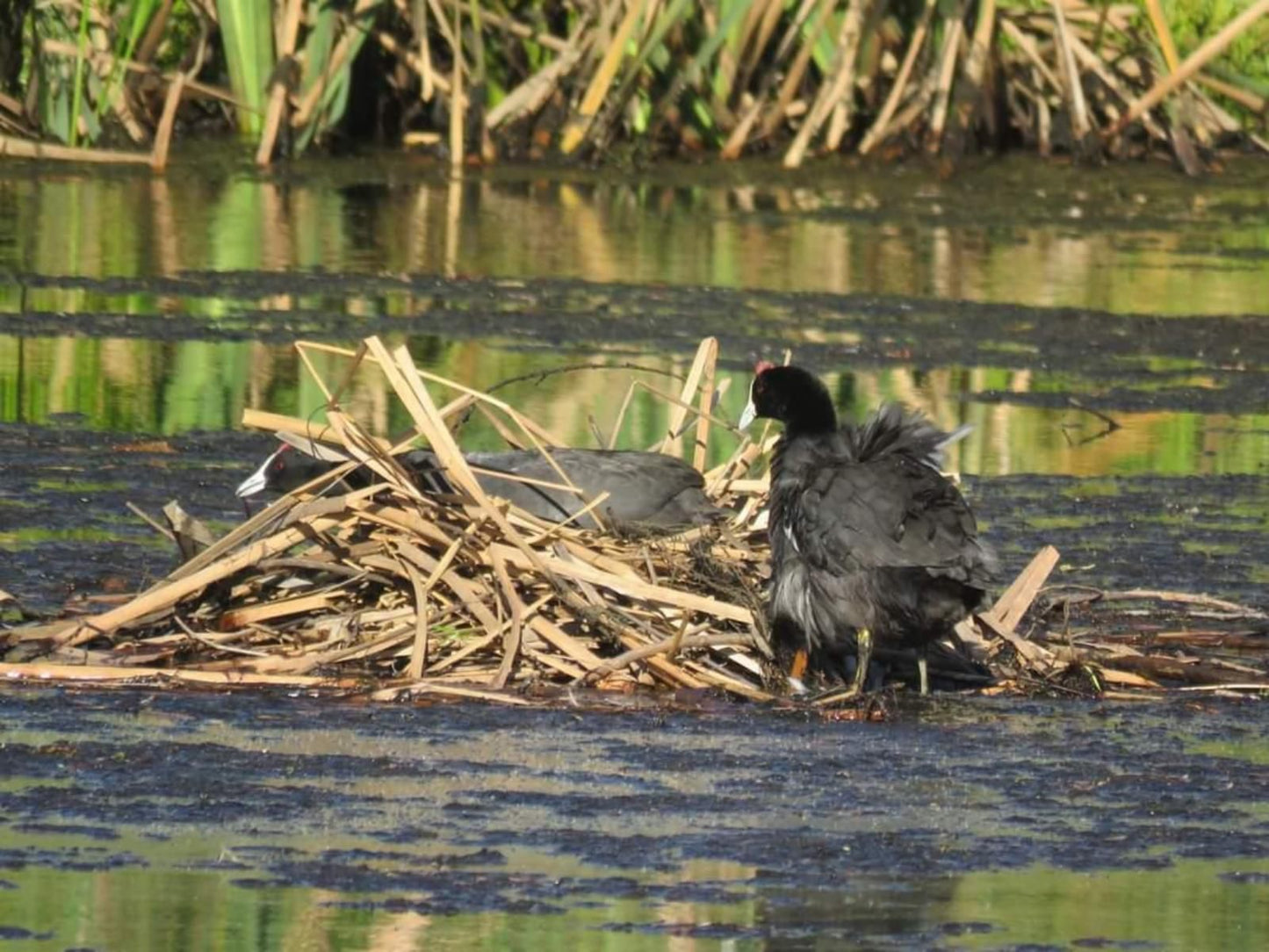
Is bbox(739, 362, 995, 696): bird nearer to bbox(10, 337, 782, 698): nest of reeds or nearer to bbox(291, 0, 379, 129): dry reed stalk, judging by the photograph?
bbox(10, 337, 782, 698): nest of reeds

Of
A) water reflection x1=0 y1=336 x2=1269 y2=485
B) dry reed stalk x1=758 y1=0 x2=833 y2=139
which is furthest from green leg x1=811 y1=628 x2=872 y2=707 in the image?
dry reed stalk x1=758 y1=0 x2=833 y2=139

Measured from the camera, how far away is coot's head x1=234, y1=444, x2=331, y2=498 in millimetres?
7266

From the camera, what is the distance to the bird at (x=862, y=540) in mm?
5691

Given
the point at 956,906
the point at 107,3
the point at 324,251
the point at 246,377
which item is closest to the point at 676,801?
the point at 956,906

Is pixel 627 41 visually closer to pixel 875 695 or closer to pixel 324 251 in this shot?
pixel 324 251

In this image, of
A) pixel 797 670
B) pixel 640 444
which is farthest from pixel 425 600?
pixel 640 444

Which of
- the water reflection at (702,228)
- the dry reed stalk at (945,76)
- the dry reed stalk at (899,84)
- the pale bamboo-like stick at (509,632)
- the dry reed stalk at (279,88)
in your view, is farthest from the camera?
the dry reed stalk at (899,84)

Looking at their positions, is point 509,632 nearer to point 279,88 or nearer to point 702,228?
point 702,228

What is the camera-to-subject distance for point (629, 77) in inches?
618

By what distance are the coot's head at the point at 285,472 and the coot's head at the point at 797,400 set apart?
1654mm

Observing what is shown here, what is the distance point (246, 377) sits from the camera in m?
10.3

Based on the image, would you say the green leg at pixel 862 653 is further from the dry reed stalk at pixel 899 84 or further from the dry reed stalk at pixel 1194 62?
the dry reed stalk at pixel 899 84

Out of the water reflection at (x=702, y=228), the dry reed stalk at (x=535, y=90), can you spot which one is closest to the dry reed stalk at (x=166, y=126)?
the water reflection at (x=702, y=228)

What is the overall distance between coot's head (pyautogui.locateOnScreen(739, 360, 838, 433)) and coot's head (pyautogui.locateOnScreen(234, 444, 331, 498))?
5.43 feet
